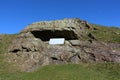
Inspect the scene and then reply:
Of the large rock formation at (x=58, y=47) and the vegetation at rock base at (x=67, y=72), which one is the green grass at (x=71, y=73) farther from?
the large rock formation at (x=58, y=47)

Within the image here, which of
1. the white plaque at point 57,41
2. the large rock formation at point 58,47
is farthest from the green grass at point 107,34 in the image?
the white plaque at point 57,41

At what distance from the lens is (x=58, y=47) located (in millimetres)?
39438

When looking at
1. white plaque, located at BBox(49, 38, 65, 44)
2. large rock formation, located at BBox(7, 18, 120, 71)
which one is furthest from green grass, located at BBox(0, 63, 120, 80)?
white plaque, located at BBox(49, 38, 65, 44)

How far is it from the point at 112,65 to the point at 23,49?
46.6 feet

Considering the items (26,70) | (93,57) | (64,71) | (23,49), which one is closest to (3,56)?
(23,49)

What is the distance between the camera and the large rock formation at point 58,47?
37.2 m

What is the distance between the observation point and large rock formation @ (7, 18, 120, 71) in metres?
37.2

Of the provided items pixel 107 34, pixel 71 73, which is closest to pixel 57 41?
pixel 107 34

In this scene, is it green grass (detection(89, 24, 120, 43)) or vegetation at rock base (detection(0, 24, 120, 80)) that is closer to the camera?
vegetation at rock base (detection(0, 24, 120, 80))

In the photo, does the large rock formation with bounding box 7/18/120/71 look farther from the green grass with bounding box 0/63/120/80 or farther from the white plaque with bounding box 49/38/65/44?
the green grass with bounding box 0/63/120/80

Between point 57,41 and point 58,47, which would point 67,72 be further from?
point 57,41

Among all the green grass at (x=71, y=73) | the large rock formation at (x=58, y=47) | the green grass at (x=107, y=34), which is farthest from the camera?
the green grass at (x=107, y=34)

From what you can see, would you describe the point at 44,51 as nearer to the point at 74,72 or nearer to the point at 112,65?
the point at 74,72

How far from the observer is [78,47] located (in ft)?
129
